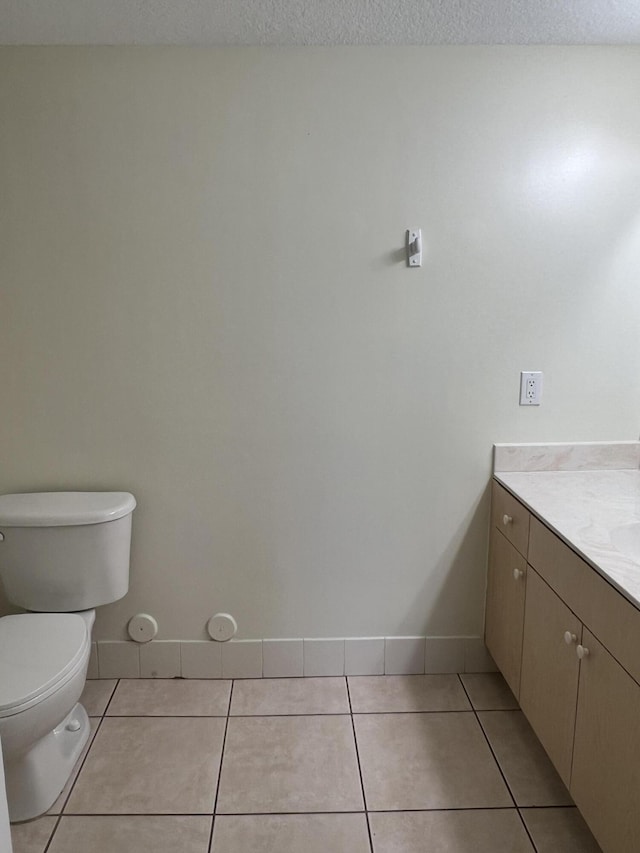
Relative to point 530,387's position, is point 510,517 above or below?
below

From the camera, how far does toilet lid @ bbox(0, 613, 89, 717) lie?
1.54 m

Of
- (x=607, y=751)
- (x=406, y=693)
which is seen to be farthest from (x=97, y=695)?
(x=607, y=751)

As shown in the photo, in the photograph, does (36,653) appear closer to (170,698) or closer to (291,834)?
(170,698)

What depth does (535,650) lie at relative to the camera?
5.86 ft

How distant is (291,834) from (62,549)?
3.51 feet

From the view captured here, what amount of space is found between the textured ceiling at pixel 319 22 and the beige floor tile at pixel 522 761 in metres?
2.16

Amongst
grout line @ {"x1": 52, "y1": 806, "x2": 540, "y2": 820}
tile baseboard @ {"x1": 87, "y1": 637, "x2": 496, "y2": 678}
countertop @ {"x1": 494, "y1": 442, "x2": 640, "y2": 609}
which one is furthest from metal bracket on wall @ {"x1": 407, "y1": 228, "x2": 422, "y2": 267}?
grout line @ {"x1": 52, "y1": 806, "x2": 540, "y2": 820}

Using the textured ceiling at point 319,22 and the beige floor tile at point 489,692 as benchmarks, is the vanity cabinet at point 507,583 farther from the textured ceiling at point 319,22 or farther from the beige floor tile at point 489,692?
the textured ceiling at point 319,22

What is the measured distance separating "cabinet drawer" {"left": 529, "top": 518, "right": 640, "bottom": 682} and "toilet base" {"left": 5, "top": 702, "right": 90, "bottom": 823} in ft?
4.76

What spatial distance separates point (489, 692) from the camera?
2207 millimetres

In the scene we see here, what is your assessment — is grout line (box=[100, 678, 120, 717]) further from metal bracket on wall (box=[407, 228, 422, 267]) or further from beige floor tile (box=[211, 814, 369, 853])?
metal bracket on wall (box=[407, 228, 422, 267])

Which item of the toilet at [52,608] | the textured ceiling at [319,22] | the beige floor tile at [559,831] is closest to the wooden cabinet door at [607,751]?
the beige floor tile at [559,831]

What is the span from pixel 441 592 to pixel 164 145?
70.8 inches

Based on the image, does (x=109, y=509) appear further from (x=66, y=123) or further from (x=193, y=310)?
(x=66, y=123)
